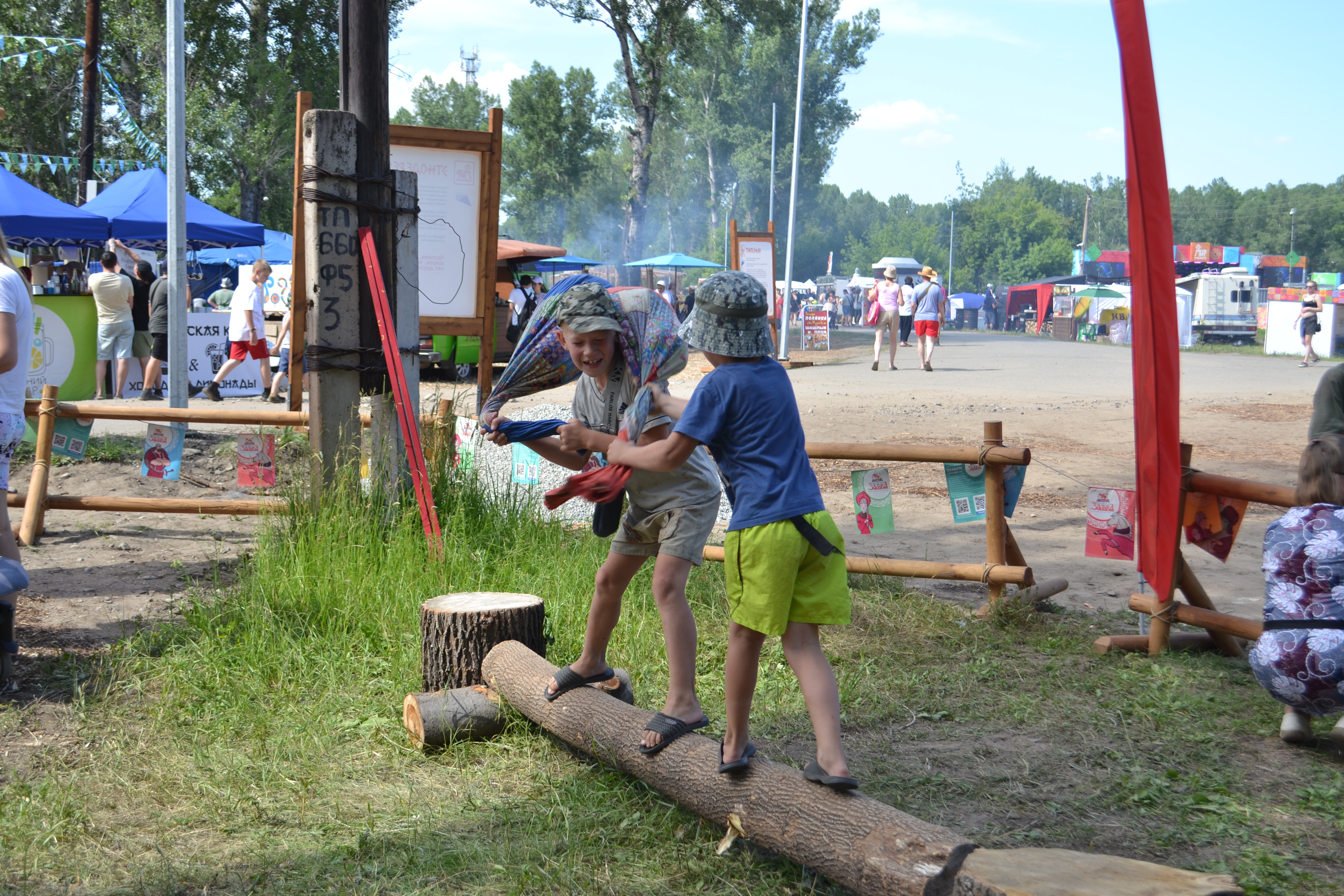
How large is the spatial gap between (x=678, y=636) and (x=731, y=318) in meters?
1.04

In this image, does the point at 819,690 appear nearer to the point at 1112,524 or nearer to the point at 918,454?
the point at 918,454

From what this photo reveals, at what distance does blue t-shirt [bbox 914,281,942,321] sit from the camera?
65.9 ft

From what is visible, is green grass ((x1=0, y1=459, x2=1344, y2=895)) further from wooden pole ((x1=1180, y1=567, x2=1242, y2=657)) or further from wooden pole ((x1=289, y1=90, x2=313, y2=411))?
wooden pole ((x1=289, y1=90, x2=313, y2=411))

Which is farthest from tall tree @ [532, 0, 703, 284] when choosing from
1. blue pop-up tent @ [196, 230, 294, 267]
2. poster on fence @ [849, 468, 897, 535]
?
poster on fence @ [849, 468, 897, 535]

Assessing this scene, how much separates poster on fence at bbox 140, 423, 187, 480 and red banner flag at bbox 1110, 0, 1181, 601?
5524 millimetres

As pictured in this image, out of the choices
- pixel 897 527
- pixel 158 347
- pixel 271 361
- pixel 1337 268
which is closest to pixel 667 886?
pixel 897 527

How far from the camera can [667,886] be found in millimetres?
2916

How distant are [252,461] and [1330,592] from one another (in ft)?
18.3

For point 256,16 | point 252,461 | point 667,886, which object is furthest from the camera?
point 256,16

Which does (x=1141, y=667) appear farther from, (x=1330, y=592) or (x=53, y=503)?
(x=53, y=503)

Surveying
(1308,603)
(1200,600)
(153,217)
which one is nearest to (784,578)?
(1308,603)

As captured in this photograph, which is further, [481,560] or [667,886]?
[481,560]

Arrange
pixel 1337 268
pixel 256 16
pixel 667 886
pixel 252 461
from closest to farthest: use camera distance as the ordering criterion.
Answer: pixel 667 886 → pixel 252 461 → pixel 256 16 → pixel 1337 268

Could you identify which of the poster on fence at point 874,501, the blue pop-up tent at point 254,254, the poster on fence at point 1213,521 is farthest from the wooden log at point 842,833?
the blue pop-up tent at point 254,254
